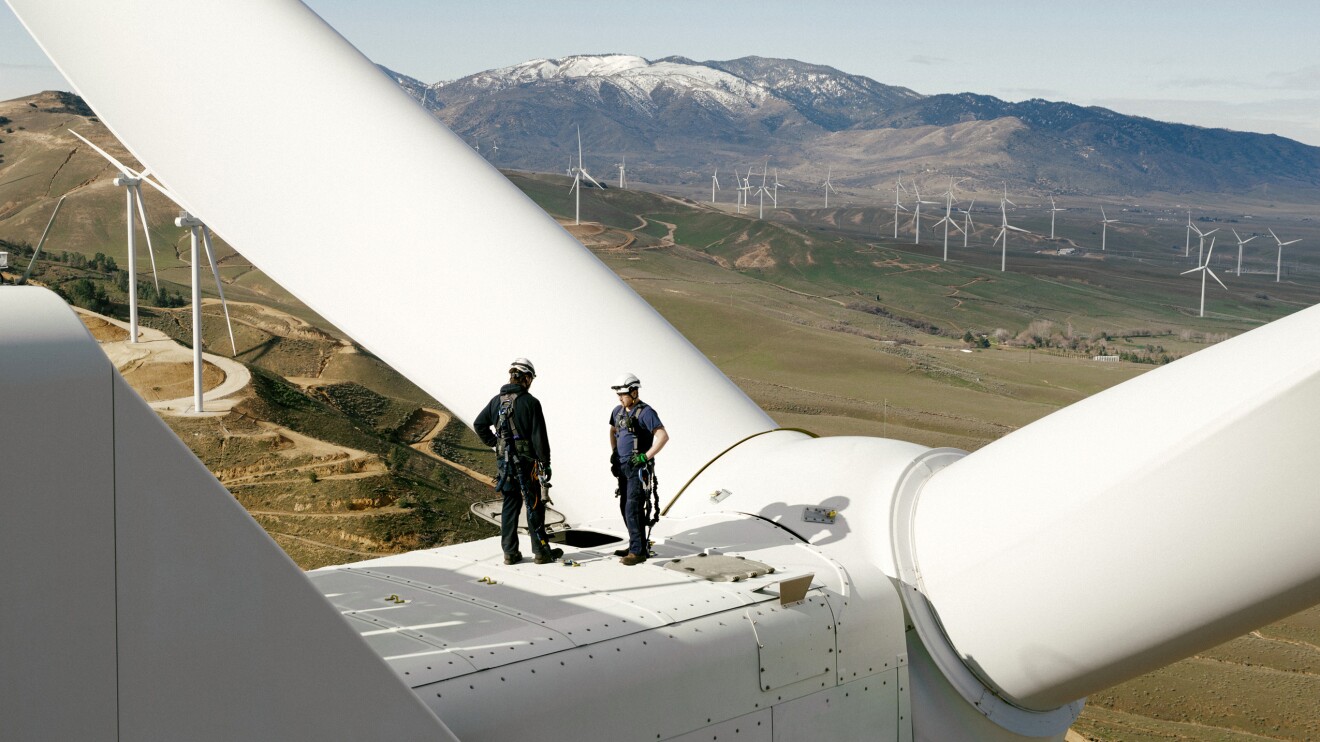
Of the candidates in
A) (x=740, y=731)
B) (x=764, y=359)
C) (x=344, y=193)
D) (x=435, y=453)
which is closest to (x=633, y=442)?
(x=740, y=731)

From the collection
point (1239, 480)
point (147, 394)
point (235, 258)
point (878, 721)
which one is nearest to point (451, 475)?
point (147, 394)

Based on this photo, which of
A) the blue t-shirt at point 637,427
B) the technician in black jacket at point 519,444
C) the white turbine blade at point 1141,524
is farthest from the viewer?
the blue t-shirt at point 637,427

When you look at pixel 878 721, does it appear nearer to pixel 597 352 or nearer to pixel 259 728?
pixel 597 352

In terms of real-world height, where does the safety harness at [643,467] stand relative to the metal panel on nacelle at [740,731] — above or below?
above

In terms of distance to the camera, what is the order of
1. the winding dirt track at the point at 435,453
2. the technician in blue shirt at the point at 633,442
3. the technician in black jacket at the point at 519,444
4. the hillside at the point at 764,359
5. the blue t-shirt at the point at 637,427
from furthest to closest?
A: 1. the winding dirt track at the point at 435,453
2. the hillside at the point at 764,359
3. the blue t-shirt at the point at 637,427
4. the technician in blue shirt at the point at 633,442
5. the technician in black jacket at the point at 519,444

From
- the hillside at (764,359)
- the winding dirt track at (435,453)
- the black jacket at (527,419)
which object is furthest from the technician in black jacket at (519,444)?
the winding dirt track at (435,453)

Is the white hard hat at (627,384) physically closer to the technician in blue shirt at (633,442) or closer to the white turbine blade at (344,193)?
the technician in blue shirt at (633,442)

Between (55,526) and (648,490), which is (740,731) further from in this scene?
(55,526)
